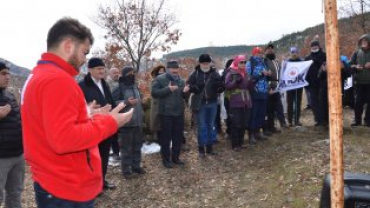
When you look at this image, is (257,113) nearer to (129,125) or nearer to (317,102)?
(317,102)

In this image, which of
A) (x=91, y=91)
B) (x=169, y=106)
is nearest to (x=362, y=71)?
(x=169, y=106)

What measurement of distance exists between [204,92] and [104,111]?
5.30 metres

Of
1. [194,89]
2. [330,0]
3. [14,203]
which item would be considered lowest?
[14,203]

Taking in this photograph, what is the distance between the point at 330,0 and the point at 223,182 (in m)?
4.75

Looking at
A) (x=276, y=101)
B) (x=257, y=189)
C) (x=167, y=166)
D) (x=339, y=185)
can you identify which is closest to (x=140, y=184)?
(x=167, y=166)

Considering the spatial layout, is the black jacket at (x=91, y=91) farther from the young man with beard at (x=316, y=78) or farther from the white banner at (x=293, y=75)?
the young man with beard at (x=316, y=78)

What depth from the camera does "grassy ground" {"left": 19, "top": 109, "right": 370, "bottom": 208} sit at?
606 cm

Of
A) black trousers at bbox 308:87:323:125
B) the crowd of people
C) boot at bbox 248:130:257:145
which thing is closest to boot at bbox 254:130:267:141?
the crowd of people

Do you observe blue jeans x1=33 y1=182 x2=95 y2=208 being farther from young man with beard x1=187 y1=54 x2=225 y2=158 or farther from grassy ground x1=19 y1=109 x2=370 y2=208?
young man with beard x1=187 y1=54 x2=225 y2=158

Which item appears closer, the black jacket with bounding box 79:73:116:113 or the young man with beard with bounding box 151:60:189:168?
the black jacket with bounding box 79:73:116:113

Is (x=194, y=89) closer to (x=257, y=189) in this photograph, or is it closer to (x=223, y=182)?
(x=223, y=182)

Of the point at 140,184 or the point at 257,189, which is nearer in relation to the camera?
the point at 257,189

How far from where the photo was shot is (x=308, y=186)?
598cm

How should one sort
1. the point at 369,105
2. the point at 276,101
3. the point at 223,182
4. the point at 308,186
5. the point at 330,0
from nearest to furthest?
the point at 330,0, the point at 308,186, the point at 223,182, the point at 369,105, the point at 276,101
